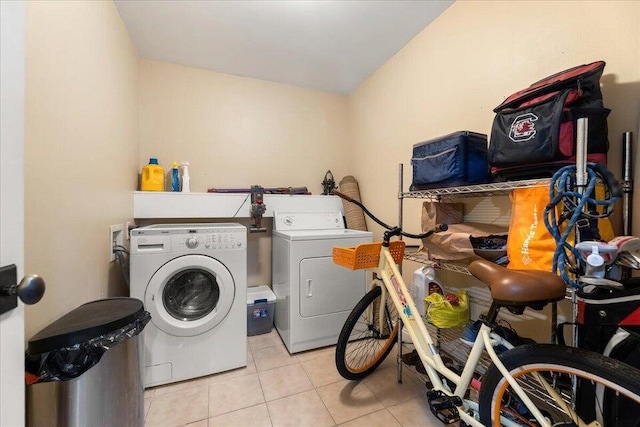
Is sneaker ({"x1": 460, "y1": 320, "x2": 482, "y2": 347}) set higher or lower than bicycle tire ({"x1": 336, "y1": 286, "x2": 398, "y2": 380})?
higher

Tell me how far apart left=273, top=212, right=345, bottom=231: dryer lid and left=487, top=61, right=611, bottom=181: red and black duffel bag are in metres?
Result: 1.65

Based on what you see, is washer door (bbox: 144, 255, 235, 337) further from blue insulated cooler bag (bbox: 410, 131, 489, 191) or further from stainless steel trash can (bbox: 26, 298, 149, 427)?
blue insulated cooler bag (bbox: 410, 131, 489, 191)

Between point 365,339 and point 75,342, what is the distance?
146 cm

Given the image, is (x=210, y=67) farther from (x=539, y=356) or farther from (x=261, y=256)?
(x=539, y=356)

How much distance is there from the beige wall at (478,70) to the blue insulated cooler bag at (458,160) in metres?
0.33

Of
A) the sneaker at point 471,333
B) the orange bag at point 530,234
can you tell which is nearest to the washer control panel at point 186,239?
the sneaker at point 471,333

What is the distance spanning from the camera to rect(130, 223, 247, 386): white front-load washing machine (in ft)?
5.04

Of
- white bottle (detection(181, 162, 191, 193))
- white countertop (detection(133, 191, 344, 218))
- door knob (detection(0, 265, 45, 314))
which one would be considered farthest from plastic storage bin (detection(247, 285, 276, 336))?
door knob (detection(0, 265, 45, 314))

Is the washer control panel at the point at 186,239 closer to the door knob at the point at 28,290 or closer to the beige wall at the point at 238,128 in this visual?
the beige wall at the point at 238,128

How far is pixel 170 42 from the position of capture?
2.06m

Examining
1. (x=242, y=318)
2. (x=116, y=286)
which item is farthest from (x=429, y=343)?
(x=116, y=286)

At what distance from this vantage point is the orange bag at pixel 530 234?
938 mm

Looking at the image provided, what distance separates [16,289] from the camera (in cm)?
51

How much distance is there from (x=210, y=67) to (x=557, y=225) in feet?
9.07
